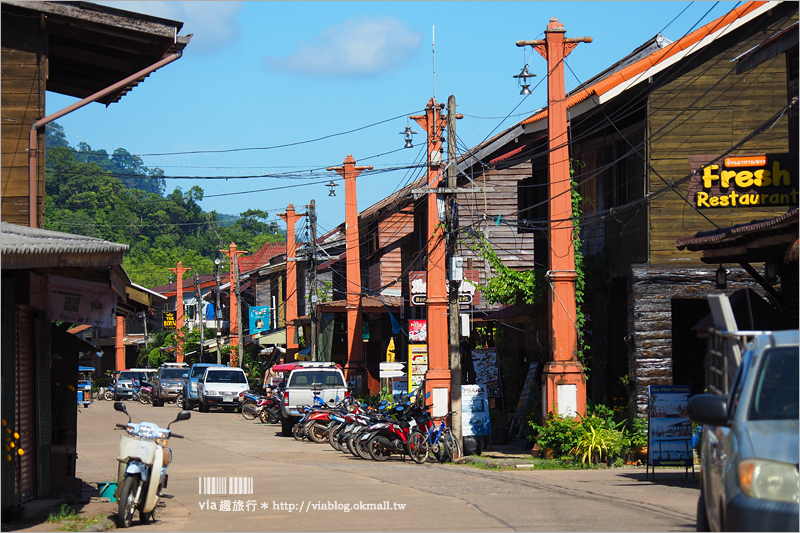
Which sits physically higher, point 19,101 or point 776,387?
point 19,101

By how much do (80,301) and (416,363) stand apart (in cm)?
1750

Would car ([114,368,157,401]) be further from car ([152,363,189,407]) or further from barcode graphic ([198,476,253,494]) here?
barcode graphic ([198,476,253,494])

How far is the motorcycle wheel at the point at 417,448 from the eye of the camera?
19297mm

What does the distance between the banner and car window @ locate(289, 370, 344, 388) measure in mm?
16378

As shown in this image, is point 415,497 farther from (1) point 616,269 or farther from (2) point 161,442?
(1) point 616,269

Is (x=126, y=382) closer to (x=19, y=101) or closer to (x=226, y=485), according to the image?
(x=19, y=101)

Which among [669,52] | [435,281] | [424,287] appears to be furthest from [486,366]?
[669,52]

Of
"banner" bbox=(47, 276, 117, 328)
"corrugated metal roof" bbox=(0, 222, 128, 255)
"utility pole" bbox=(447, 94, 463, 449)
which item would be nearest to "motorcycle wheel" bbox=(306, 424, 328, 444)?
"utility pole" bbox=(447, 94, 463, 449)

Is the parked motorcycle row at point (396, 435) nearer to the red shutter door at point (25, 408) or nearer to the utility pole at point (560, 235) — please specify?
the utility pole at point (560, 235)

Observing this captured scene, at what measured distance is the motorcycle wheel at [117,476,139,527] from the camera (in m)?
10.4

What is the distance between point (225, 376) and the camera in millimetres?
40062

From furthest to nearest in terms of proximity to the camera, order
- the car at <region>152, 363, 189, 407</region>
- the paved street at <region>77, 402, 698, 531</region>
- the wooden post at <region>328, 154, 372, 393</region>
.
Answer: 1. the car at <region>152, 363, 189, 407</region>
2. the wooden post at <region>328, 154, 372, 393</region>
3. the paved street at <region>77, 402, 698, 531</region>

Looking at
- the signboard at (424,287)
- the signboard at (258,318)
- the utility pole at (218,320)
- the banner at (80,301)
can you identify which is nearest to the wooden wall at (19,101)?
the banner at (80,301)

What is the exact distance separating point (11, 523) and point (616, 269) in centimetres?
1442
